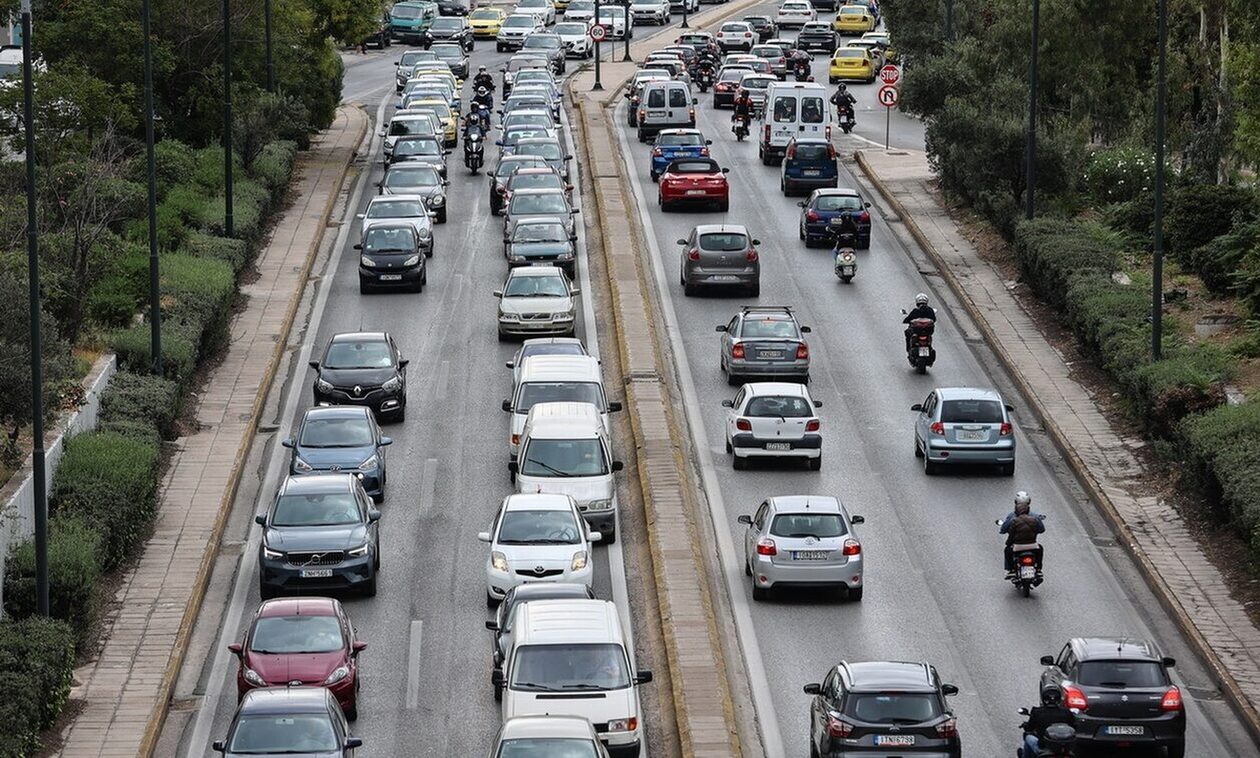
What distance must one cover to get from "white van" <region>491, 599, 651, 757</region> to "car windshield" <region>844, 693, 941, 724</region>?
258cm

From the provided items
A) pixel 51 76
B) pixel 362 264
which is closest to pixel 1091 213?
pixel 362 264

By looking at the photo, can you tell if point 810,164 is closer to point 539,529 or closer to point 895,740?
point 539,529

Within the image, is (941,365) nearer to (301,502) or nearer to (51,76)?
(301,502)

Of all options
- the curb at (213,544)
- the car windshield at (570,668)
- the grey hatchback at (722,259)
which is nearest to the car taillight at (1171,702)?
the car windshield at (570,668)

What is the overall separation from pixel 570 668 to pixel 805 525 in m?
6.07

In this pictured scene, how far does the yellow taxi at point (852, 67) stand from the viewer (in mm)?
86750

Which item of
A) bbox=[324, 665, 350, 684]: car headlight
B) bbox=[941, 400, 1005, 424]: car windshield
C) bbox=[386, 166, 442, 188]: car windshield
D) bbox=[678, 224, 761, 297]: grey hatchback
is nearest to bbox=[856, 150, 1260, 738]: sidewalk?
bbox=[941, 400, 1005, 424]: car windshield

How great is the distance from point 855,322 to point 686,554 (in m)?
15.8

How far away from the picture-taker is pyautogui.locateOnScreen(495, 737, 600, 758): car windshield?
19.6m

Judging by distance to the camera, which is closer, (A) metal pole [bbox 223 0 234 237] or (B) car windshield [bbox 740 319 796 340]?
(B) car windshield [bbox 740 319 796 340]

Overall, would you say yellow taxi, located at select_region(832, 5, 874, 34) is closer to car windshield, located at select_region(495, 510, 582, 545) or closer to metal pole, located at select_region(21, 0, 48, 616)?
car windshield, located at select_region(495, 510, 582, 545)

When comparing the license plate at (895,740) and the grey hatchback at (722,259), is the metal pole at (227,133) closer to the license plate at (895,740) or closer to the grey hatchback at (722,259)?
the grey hatchback at (722,259)

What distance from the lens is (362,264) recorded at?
151ft

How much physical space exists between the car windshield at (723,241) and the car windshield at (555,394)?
11.4 metres
